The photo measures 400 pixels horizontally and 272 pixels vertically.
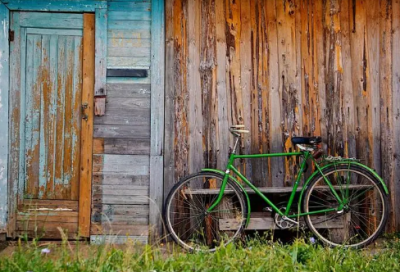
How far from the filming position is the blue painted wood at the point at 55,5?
277 inches

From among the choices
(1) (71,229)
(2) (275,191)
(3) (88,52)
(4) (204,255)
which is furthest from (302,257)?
(3) (88,52)

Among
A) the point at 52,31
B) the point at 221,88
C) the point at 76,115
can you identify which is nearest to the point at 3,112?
the point at 76,115

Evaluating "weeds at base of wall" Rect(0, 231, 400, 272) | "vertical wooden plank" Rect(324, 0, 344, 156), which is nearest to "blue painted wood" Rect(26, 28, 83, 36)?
"weeds at base of wall" Rect(0, 231, 400, 272)

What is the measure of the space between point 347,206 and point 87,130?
9.83 feet

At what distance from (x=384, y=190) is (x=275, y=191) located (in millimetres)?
1158

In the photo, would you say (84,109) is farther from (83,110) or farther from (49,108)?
(49,108)

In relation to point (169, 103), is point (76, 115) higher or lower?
lower

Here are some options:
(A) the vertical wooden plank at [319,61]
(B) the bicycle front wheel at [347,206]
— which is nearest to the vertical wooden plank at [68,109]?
(B) the bicycle front wheel at [347,206]

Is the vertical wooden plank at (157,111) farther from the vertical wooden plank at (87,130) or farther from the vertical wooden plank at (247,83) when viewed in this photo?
the vertical wooden plank at (247,83)

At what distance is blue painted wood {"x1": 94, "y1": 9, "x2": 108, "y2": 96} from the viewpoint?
7.03 m

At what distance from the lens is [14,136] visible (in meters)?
7.07

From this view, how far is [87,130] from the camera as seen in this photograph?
23.2 ft

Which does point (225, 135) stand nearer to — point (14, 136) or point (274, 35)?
point (274, 35)

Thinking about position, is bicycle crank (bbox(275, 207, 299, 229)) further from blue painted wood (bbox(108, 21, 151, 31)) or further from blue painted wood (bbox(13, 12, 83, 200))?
blue painted wood (bbox(108, 21, 151, 31))
